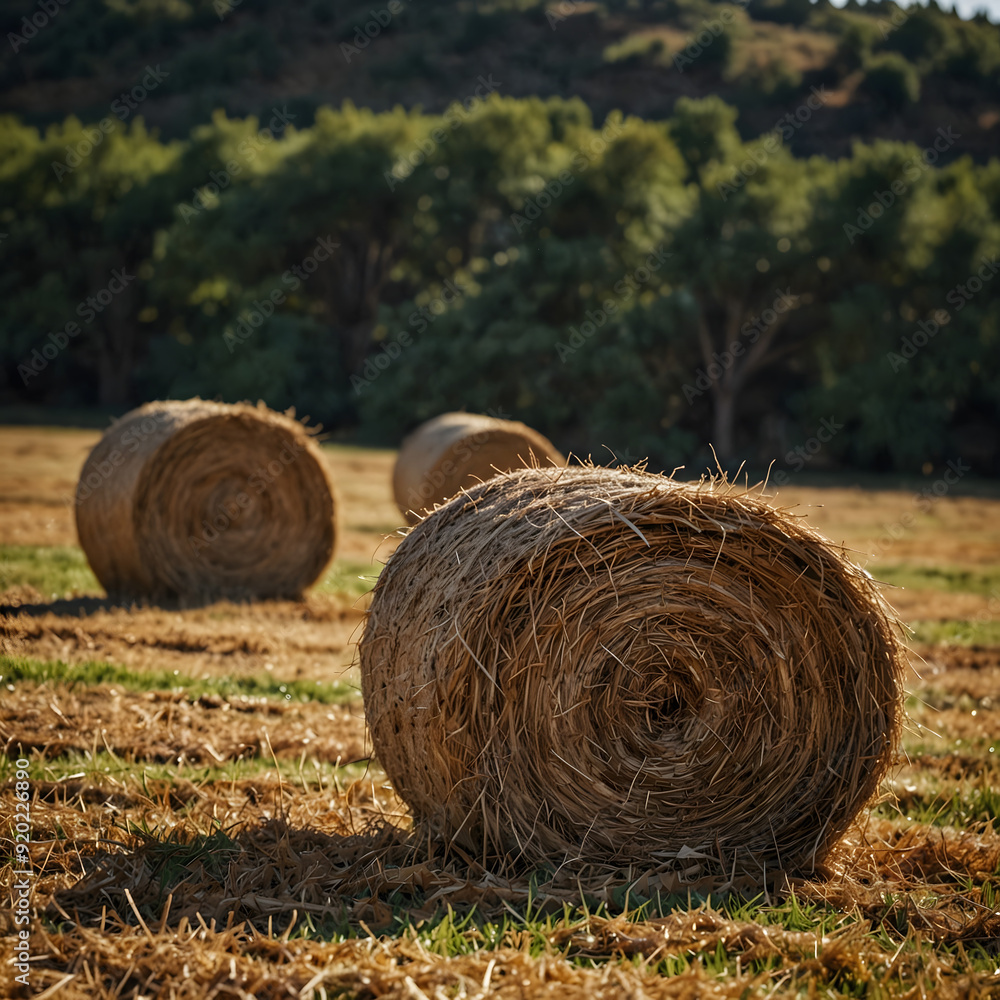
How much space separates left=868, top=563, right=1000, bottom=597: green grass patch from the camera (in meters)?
11.7

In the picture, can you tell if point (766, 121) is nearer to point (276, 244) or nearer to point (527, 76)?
point (527, 76)

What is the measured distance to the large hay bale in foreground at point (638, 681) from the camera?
379 centimetres

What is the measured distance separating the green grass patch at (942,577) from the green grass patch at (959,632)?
66.9 inches

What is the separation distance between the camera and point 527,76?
7100 cm

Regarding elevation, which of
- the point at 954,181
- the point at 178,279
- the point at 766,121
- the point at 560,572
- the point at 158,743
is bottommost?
the point at 158,743

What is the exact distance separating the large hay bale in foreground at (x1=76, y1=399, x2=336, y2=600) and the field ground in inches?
59.3

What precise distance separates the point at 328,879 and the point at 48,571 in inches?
256

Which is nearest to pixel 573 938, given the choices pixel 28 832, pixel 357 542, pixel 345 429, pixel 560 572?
pixel 560 572

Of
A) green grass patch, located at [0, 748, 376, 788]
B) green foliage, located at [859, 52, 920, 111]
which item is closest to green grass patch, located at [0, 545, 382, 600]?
green grass patch, located at [0, 748, 376, 788]

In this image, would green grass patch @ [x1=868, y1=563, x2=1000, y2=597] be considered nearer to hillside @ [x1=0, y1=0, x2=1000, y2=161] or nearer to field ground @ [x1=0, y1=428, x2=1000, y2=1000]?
field ground @ [x1=0, y1=428, x2=1000, y2=1000]

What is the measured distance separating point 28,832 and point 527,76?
243 ft

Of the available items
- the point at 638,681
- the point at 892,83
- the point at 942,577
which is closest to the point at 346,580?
the point at 638,681

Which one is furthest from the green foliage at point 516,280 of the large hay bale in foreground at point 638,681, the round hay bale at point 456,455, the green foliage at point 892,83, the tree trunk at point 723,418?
the green foliage at point 892,83

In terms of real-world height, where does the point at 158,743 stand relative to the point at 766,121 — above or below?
below
